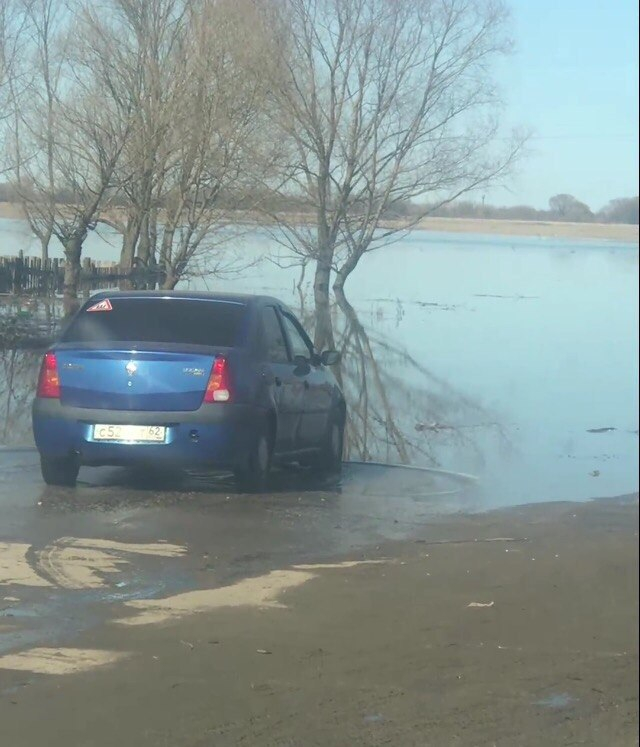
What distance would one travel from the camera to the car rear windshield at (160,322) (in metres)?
9.72

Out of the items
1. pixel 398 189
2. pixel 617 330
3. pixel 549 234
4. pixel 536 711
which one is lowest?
pixel 536 711

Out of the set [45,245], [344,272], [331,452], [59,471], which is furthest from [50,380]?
[45,245]

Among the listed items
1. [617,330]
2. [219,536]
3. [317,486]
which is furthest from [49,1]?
[617,330]

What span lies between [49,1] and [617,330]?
2763 cm

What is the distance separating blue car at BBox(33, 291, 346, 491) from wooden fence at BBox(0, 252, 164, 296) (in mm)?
21023

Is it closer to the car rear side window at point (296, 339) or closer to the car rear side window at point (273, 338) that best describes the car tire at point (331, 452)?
the car rear side window at point (296, 339)

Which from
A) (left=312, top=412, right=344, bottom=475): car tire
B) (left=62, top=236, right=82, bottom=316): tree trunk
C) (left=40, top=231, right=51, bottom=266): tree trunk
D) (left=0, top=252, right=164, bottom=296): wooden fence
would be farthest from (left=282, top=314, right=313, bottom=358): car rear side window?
(left=40, top=231, right=51, bottom=266): tree trunk

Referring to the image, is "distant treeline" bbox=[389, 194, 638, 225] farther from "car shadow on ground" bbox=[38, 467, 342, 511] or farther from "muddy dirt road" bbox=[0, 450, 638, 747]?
"car shadow on ground" bbox=[38, 467, 342, 511]

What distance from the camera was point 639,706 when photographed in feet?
14.7

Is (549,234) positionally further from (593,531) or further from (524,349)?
(524,349)

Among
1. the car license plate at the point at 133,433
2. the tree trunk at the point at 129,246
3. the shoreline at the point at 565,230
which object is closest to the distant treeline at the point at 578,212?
the shoreline at the point at 565,230

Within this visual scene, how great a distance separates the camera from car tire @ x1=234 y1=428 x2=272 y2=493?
9.52 meters

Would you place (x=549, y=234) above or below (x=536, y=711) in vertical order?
above

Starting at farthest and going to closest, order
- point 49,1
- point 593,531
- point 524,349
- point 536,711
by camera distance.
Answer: point 49,1 < point 524,349 < point 593,531 < point 536,711
